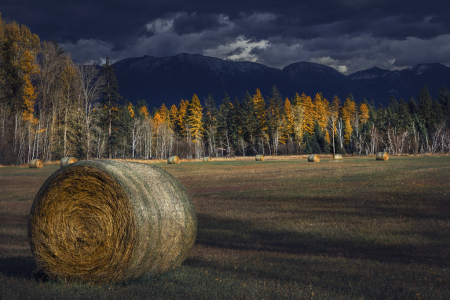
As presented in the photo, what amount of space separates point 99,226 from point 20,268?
2.03 meters

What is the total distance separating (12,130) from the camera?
54.9m

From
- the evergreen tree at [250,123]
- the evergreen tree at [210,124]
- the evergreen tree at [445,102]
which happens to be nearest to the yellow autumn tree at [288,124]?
the evergreen tree at [250,123]

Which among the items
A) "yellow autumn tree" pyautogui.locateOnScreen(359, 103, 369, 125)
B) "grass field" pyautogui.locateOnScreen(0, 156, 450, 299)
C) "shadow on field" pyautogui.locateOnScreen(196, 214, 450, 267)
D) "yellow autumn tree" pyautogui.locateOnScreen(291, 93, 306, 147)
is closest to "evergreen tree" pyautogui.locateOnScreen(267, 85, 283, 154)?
"yellow autumn tree" pyautogui.locateOnScreen(291, 93, 306, 147)

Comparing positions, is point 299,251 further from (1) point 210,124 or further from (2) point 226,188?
(1) point 210,124

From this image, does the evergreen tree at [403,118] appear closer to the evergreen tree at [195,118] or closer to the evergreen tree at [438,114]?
the evergreen tree at [438,114]

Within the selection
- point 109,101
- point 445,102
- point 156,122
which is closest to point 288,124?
point 156,122

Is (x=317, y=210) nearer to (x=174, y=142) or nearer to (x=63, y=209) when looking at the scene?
(x=63, y=209)

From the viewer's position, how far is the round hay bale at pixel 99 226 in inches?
249

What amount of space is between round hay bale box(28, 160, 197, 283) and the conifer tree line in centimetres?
4958

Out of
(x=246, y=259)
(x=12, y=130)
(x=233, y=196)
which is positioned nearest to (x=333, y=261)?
(x=246, y=259)

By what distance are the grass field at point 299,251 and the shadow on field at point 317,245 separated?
0.03 metres

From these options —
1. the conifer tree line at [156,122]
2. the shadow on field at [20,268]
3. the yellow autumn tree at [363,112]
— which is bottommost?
the shadow on field at [20,268]

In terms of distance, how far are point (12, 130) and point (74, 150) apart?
11175mm

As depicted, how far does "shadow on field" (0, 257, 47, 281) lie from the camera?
6.62m
